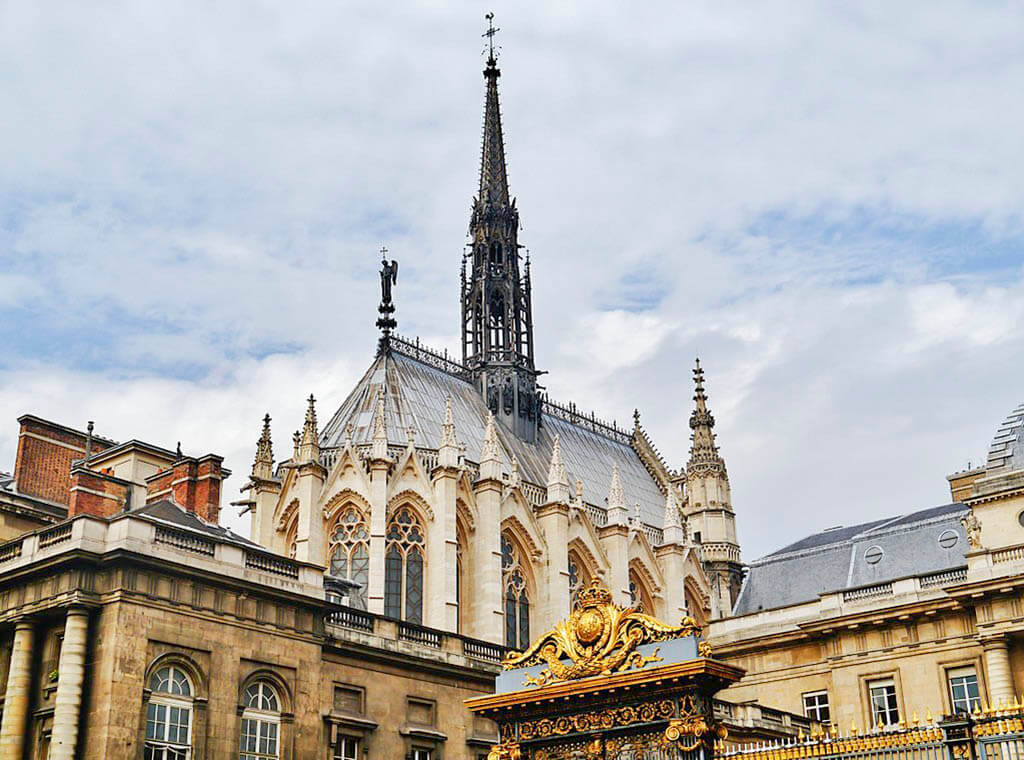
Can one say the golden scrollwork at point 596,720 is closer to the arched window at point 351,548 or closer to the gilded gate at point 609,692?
the gilded gate at point 609,692

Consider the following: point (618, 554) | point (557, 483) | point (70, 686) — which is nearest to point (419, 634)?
point (70, 686)

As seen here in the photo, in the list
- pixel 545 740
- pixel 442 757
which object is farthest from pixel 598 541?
pixel 545 740

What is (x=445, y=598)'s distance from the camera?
40.6 m

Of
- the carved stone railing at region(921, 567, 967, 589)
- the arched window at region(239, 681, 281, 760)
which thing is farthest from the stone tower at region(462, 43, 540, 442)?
the arched window at region(239, 681, 281, 760)

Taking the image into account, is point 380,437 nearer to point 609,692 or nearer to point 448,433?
point 448,433

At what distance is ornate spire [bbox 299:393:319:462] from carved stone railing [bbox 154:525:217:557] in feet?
55.4

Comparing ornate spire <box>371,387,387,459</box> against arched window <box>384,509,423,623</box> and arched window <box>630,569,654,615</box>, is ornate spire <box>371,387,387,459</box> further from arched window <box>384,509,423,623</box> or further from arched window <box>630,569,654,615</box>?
arched window <box>630,569,654,615</box>

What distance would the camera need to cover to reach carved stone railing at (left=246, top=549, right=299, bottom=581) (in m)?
26.2

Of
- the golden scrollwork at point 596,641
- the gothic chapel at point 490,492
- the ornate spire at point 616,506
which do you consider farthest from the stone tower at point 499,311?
the golden scrollwork at point 596,641

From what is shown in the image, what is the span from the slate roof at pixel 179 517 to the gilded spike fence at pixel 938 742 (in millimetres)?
14889

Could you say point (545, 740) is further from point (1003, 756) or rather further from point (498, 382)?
point (498, 382)

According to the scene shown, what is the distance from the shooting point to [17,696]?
79.5 feet

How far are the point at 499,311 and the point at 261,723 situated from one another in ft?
109

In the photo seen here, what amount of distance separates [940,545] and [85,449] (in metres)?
24.3
